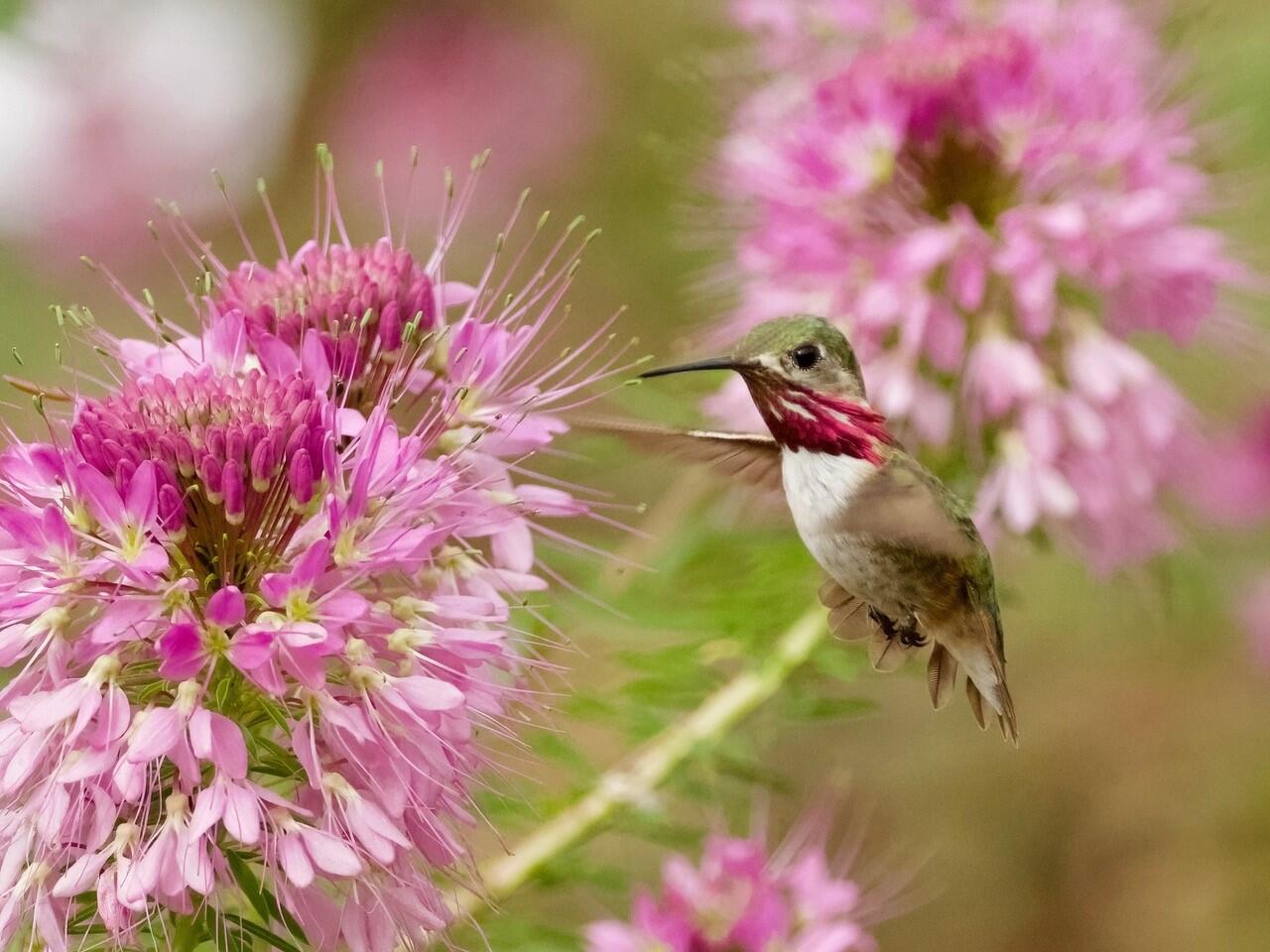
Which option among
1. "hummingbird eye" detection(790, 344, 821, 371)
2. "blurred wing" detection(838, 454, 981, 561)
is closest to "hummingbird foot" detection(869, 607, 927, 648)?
"blurred wing" detection(838, 454, 981, 561)

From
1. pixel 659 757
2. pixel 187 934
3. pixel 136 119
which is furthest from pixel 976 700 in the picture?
pixel 136 119

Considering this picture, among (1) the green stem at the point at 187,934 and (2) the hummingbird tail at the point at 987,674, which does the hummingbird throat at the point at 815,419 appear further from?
(1) the green stem at the point at 187,934

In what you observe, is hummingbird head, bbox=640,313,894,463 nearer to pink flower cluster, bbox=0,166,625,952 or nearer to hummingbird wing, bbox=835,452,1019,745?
hummingbird wing, bbox=835,452,1019,745

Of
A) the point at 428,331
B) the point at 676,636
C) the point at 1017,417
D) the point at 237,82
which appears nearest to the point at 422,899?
the point at 428,331

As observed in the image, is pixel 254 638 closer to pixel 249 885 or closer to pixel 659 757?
pixel 249 885

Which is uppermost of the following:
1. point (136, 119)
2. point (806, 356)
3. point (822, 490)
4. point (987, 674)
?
point (806, 356)

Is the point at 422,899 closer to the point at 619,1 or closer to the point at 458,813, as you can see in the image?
the point at 458,813

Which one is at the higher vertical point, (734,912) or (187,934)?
(187,934)
